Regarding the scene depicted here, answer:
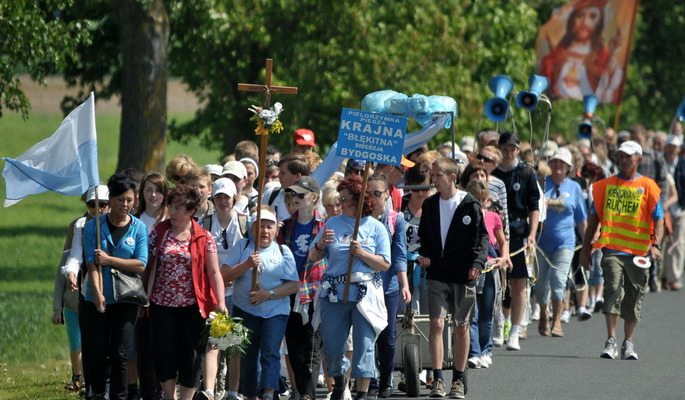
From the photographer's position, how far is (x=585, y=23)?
72.2 feet

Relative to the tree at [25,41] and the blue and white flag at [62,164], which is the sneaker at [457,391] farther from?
the tree at [25,41]

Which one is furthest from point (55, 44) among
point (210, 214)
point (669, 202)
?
point (669, 202)

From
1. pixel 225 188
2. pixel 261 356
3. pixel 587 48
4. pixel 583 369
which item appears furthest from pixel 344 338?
pixel 587 48

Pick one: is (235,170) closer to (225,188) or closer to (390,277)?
(225,188)

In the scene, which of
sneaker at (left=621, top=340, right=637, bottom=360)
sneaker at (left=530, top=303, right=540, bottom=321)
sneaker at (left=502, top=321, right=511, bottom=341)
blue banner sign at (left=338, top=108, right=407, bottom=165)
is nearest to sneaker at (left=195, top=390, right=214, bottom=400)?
blue banner sign at (left=338, top=108, right=407, bottom=165)

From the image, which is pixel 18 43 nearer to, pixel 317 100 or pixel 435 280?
pixel 435 280

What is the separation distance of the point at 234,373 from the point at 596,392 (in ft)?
9.33

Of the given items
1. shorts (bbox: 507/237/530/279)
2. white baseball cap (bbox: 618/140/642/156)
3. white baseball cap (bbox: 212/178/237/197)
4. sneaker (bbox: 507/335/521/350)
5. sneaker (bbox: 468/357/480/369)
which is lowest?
sneaker (bbox: 468/357/480/369)

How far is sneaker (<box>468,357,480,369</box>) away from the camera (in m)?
12.5

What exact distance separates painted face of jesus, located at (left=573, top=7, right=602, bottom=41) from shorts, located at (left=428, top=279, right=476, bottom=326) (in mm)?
11448

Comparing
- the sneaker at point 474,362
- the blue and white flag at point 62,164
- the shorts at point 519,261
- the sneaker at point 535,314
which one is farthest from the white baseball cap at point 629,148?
the blue and white flag at point 62,164

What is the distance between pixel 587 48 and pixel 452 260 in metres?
11.4

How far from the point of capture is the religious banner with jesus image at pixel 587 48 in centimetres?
2173

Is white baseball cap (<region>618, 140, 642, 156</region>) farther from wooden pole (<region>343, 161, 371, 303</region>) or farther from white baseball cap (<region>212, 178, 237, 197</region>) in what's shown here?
white baseball cap (<region>212, 178, 237, 197</region>)
